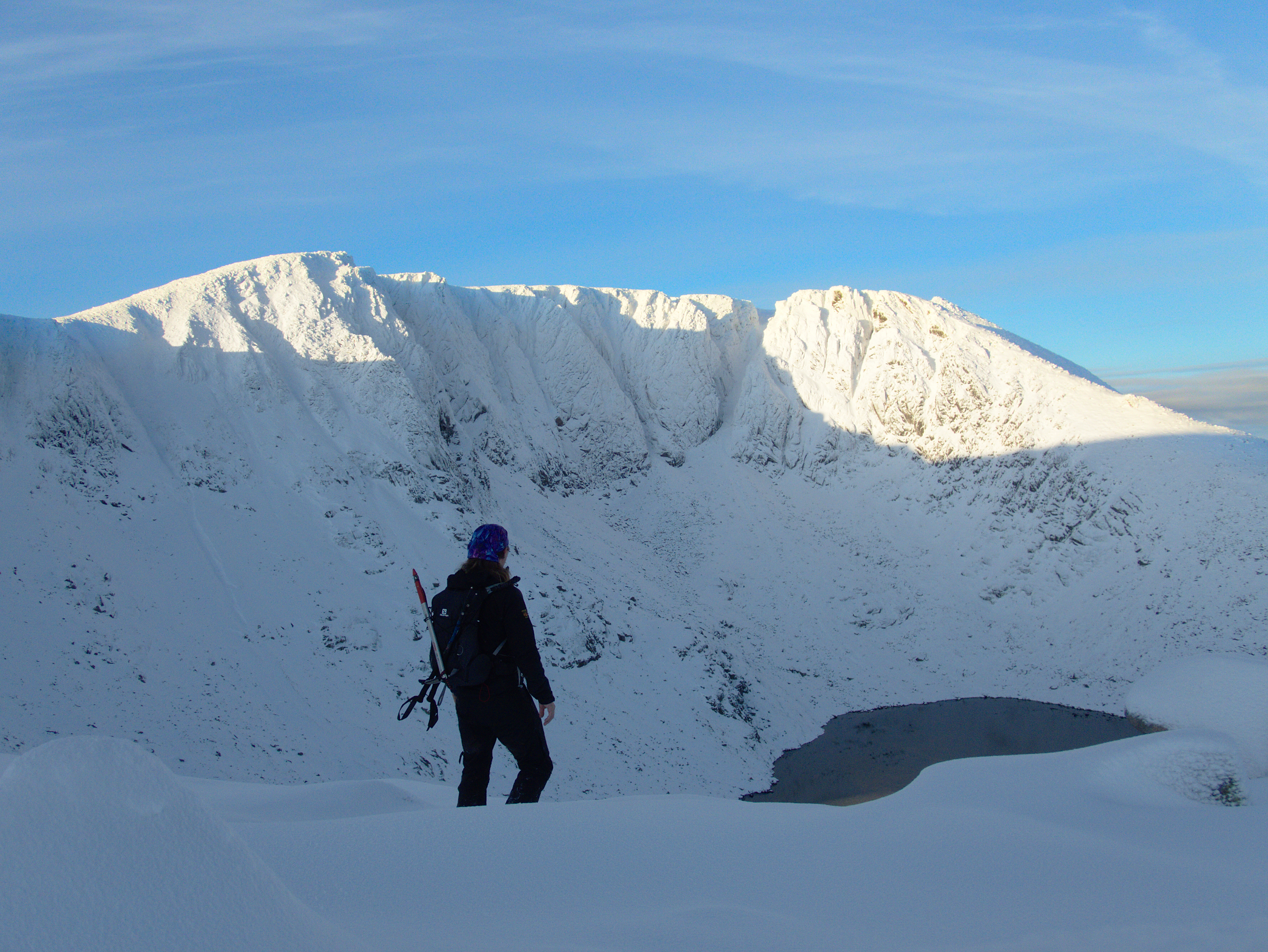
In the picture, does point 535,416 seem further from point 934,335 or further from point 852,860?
point 852,860

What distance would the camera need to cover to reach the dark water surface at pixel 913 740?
58.2 feet

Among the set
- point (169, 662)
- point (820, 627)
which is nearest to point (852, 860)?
point (169, 662)

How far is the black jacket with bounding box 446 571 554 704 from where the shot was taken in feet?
16.7

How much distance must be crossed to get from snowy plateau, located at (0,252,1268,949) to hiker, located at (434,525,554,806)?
39.5 inches

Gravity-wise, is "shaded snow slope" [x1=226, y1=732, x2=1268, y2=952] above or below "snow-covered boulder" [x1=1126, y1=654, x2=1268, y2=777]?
above

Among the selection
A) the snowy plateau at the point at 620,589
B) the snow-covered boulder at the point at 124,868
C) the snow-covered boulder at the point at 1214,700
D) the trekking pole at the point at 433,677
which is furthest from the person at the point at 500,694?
the snow-covered boulder at the point at 1214,700

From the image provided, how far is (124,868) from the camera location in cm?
180

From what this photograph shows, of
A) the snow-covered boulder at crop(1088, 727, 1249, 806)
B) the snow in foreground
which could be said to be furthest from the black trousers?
the snow-covered boulder at crop(1088, 727, 1249, 806)

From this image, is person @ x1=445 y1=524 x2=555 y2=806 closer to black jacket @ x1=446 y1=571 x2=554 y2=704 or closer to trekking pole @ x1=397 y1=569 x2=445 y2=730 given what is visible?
black jacket @ x1=446 y1=571 x2=554 y2=704

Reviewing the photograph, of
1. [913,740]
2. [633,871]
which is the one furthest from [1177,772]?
[913,740]

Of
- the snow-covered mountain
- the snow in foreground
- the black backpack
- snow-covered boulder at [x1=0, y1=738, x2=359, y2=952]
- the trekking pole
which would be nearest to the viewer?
snow-covered boulder at [x1=0, y1=738, x2=359, y2=952]

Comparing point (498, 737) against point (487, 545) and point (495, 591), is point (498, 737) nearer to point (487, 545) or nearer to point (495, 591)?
point (495, 591)

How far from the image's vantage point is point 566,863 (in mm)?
3174

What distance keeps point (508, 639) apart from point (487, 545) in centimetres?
71
